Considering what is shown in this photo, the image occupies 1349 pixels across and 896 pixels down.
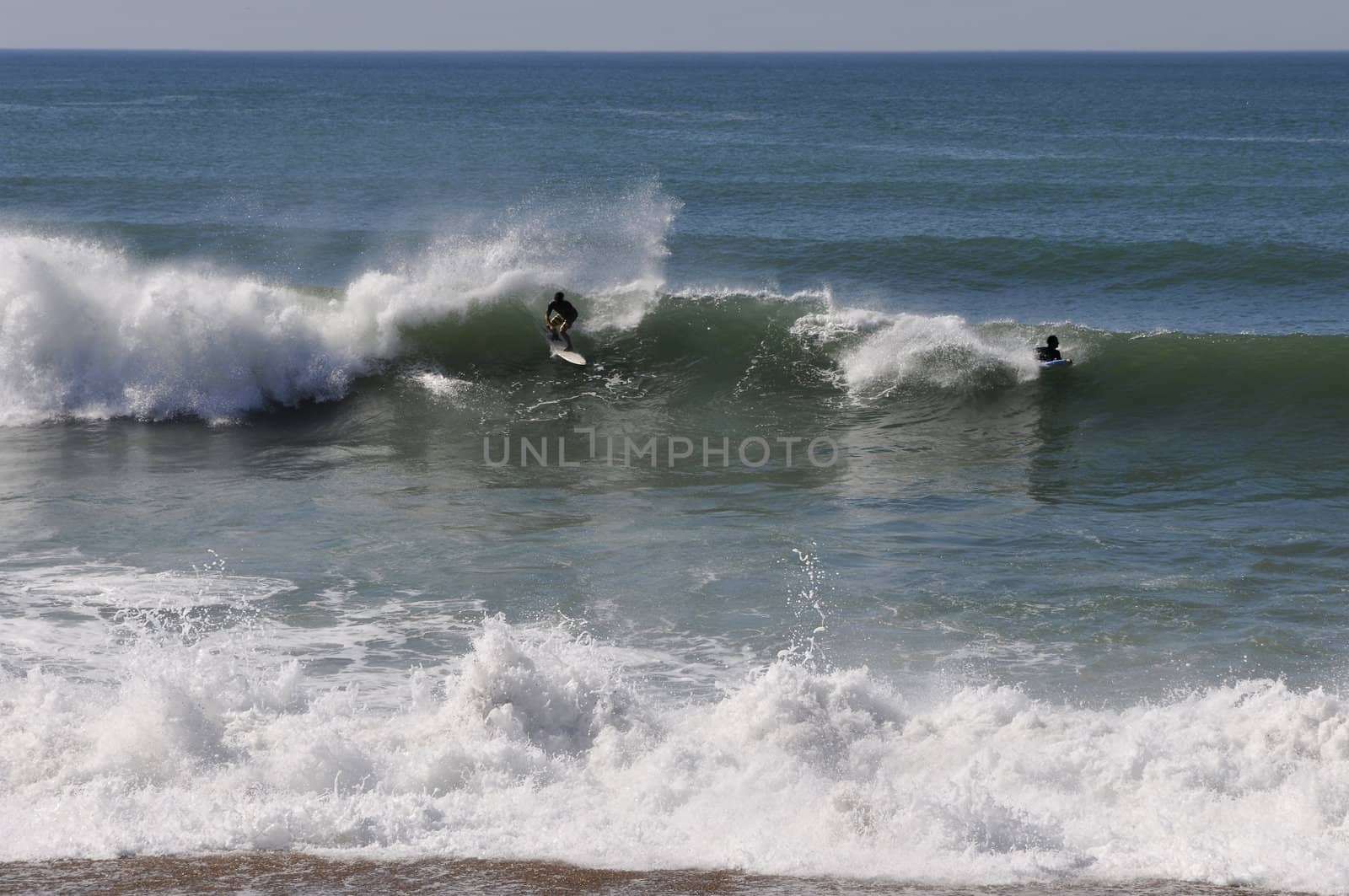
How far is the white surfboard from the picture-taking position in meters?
18.5

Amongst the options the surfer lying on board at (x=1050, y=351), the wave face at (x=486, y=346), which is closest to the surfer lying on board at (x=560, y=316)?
the wave face at (x=486, y=346)

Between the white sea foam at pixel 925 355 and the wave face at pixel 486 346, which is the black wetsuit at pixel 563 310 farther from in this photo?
the white sea foam at pixel 925 355

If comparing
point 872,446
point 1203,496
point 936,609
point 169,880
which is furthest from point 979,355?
point 169,880

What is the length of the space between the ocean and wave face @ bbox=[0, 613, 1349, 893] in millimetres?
27

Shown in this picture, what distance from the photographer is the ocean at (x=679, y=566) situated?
7.10 metres

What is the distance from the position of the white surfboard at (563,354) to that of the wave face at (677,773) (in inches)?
383

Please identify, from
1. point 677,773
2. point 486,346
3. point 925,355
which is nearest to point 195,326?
point 486,346

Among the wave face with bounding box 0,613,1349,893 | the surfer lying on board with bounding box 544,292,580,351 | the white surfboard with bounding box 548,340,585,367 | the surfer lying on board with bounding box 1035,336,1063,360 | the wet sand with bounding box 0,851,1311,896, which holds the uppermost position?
the surfer lying on board with bounding box 544,292,580,351

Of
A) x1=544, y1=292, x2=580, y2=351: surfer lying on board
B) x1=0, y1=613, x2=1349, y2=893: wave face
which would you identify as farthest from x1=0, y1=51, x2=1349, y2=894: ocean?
x1=544, y1=292, x2=580, y2=351: surfer lying on board

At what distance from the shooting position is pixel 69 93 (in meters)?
99.7

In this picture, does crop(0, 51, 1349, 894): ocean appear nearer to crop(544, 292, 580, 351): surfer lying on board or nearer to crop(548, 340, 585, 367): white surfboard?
crop(548, 340, 585, 367): white surfboard

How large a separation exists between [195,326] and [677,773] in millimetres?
12077

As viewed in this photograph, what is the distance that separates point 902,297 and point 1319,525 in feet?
40.8

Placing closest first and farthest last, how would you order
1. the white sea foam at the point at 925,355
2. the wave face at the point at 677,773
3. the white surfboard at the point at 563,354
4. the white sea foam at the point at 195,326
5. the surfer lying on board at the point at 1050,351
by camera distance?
the wave face at the point at 677,773 → the white sea foam at the point at 195,326 → the white sea foam at the point at 925,355 → the surfer lying on board at the point at 1050,351 → the white surfboard at the point at 563,354
